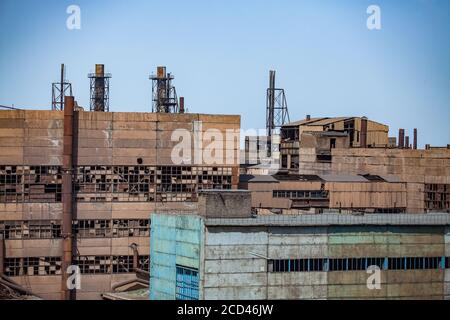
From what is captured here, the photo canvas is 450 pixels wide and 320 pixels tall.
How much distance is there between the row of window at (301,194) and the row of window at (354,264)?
76.2ft

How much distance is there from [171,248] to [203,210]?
3216 millimetres

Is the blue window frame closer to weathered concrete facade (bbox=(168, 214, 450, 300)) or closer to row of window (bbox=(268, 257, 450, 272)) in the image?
weathered concrete facade (bbox=(168, 214, 450, 300))

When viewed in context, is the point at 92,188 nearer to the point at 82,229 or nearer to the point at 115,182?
the point at 115,182

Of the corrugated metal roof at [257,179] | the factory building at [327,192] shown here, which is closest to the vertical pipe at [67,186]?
the factory building at [327,192]

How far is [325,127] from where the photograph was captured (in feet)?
324

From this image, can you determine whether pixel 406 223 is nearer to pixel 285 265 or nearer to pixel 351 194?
pixel 285 265

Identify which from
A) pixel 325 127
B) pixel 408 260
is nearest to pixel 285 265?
→ pixel 408 260

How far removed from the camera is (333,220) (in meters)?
56.8

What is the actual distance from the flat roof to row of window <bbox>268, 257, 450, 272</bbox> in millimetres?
1921

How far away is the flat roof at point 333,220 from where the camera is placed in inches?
2160

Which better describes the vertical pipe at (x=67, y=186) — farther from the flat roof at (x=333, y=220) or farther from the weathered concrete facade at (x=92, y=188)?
the flat roof at (x=333, y=220)

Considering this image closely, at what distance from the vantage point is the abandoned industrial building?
182ft

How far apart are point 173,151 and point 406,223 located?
21822 mm

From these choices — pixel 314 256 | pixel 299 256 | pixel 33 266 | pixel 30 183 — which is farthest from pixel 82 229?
pixel 314 256
